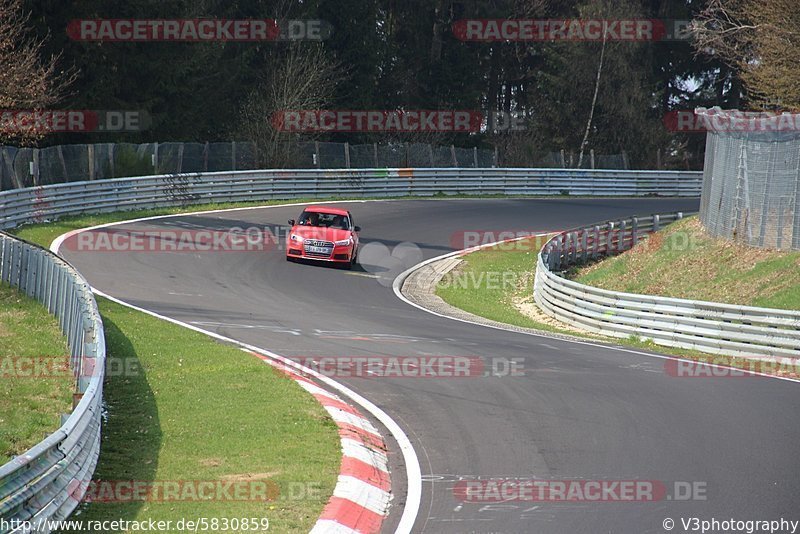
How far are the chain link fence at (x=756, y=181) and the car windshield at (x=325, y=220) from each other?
928cm

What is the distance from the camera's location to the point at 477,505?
28.5 feet

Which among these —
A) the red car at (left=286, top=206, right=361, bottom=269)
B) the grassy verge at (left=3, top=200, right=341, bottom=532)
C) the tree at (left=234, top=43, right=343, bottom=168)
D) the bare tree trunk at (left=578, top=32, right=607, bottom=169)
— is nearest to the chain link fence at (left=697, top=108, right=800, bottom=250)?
the red car at (left=286, top=206, right=361, bottom=269)

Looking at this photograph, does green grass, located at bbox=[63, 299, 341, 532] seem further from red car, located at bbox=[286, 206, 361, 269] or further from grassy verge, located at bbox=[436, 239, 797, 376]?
red car, located at bbox=[286, 206, 361, 269]

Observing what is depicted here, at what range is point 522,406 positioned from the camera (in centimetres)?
1241

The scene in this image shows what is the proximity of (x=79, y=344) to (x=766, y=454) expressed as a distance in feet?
25.2

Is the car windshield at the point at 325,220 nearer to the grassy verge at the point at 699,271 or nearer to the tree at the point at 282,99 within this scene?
the grassy verge at the point at 699,271

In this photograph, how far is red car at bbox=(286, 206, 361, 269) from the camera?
26531 millimetres

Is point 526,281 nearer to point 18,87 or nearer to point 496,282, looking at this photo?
point 496,282

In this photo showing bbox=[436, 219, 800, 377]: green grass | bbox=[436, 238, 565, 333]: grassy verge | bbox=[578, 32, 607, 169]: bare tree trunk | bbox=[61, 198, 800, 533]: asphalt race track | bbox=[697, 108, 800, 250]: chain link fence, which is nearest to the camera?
bbox=[61, 198, 800, 533]: asphalt race track

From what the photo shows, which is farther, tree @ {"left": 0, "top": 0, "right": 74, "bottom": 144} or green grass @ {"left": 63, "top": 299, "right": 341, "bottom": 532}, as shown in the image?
tree @ {"left": 0, "top": 0, "right": 74, "bottom": 144}

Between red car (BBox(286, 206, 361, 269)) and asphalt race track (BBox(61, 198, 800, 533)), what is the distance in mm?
1346

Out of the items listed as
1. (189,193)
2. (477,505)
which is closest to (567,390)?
(477,505)

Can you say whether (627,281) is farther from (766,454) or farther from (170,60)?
(170,60)

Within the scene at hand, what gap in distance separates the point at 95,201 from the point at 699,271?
17340 mm
